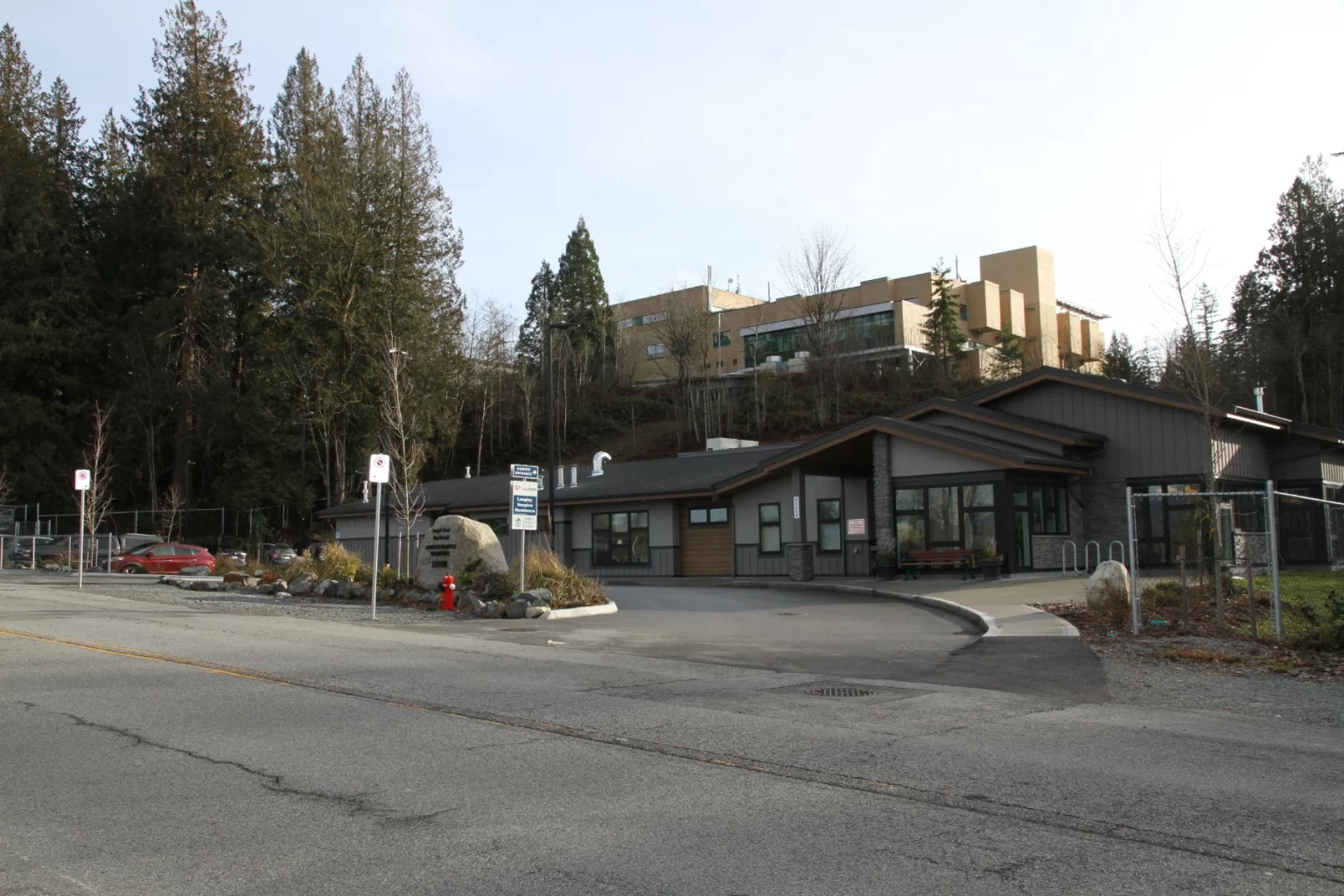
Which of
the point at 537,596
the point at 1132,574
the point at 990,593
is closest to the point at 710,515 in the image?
the point at 990,593

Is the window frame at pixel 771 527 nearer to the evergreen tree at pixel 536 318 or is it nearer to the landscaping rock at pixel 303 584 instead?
the landscaping rock at pixel 303 584

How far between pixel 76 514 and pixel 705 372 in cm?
3698

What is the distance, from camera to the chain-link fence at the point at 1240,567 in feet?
43.9

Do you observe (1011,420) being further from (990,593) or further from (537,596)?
(537,596)

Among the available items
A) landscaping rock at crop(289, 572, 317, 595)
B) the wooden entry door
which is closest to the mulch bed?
landscaping rock at crop(289, 572, 317, 595)

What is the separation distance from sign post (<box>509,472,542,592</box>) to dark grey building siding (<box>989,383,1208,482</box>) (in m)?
17.1

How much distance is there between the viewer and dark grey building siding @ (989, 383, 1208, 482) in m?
27.7

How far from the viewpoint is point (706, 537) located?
35.1 m

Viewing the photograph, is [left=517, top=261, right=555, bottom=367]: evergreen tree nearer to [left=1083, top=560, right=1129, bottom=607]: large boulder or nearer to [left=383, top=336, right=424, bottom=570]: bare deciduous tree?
[left=383, top=336, right=424, bottom=570]: bare deciduous tree

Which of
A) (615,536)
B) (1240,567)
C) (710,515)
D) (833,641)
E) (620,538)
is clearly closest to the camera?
(833,641)

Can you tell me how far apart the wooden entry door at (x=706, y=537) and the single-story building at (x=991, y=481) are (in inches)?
1.7

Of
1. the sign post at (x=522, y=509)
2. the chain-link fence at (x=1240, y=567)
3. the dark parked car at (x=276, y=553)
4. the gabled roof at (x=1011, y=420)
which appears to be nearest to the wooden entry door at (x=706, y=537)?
the gabled roof at (x=1011, y=420)

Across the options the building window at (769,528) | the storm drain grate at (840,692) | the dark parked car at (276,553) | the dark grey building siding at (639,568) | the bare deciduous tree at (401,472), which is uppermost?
the bare deciduous tree at (401,472)

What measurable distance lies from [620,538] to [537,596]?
17.7 metres
